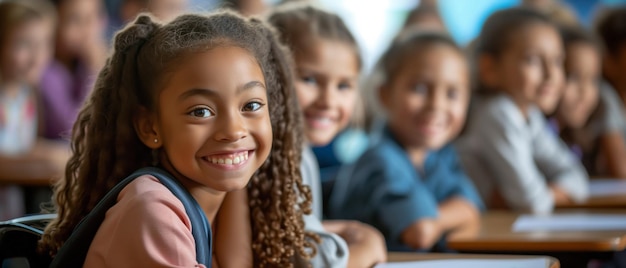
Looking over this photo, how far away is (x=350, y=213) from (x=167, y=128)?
115cm

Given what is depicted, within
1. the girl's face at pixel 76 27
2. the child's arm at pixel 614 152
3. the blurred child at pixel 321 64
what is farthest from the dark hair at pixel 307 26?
the girl's face at pixel 76 27

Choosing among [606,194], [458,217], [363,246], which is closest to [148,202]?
[363,246]

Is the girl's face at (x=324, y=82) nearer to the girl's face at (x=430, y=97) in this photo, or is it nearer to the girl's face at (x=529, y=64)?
the girl's face at (x=430, y=97)

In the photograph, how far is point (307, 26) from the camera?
2.18 metres

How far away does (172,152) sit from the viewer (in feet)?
4.04

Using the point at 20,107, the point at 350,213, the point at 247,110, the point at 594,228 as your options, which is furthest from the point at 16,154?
the point at 247,110

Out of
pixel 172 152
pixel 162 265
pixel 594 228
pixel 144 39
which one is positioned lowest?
pixel 594 228

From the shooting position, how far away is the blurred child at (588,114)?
3.69 meters

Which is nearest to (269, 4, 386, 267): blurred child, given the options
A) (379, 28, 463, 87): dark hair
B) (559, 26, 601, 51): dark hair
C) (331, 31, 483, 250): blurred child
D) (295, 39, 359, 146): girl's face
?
(295, 39, 359, 146): girl's face

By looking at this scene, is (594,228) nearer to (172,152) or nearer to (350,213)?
(350,213)

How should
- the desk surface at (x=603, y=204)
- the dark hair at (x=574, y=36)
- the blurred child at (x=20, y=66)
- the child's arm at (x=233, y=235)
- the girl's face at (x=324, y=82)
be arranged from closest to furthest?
the child's arm at (x=233, y=235) → the girl's face at (x=324, y=82) → the desk surface at (x=603, y=204) → the dark hair at (x=574, y=36) → the blurred child at (x=20, y=66)

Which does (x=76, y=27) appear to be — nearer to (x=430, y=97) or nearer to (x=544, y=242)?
(x=430, y=97)

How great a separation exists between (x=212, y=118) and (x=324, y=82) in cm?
98

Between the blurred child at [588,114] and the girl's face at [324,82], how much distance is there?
5.67 ft
